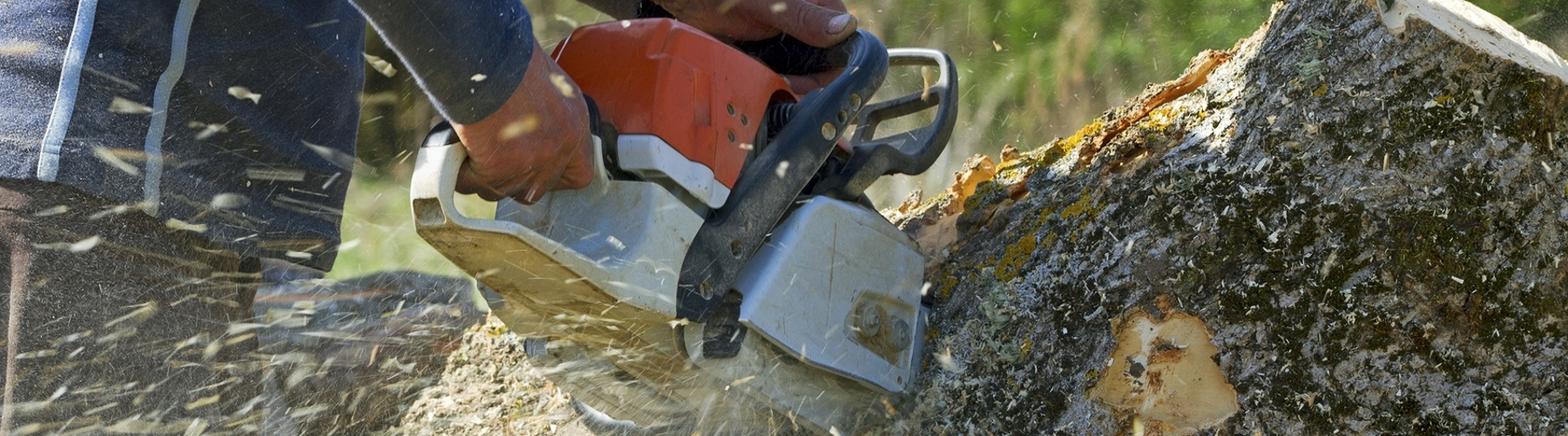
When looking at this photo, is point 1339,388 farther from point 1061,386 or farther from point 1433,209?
point 1061,386

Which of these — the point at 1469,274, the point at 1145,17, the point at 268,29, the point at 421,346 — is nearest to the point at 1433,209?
the point at 1469,274

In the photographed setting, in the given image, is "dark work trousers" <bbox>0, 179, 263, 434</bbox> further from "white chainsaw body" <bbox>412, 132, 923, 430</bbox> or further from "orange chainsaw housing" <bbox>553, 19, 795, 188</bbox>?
"orange chainsaw housing" <bbox>553, 19, 795, 188</bbox>

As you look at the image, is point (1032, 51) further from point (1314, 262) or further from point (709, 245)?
point (709, 245)

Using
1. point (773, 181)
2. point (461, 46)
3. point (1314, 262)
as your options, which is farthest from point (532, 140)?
point (1314, 262)

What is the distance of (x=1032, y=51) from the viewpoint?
546 centimetres

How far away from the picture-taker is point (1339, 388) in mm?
1635

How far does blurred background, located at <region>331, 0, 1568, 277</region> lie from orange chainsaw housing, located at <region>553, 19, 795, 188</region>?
134 inches

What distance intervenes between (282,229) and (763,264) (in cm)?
78

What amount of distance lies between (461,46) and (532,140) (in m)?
0.18

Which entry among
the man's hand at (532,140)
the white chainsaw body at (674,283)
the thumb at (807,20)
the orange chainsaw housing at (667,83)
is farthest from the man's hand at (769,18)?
the man's hand at (532,140)

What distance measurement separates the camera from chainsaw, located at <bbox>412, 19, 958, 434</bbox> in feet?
5.39

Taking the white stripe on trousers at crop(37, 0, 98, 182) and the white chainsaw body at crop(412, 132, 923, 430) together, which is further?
the white chainsaw body at crop(412, 132, 923, 430)

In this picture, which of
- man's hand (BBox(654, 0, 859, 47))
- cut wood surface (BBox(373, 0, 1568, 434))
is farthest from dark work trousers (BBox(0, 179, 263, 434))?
cut wood surface (BBox(373, 0, 1568, 434))

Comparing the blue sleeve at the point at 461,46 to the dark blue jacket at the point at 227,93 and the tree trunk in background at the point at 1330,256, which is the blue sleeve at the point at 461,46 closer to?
the dark blue jacket at the point at 227,93
